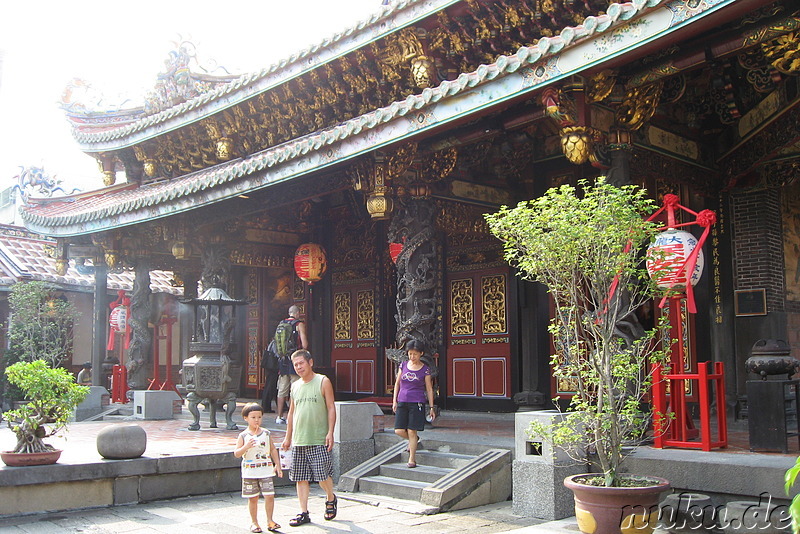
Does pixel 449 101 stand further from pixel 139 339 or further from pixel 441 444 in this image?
pixel 139 339

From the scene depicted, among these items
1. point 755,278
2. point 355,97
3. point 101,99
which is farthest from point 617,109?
point 101,99

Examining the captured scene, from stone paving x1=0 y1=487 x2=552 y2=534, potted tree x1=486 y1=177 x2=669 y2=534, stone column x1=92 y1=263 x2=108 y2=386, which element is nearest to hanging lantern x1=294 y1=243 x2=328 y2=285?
stone column x1=92 y1=263 x2=108 y2=386

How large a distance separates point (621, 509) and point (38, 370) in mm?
5000

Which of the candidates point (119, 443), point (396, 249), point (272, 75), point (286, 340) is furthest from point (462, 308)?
point (119, 443)

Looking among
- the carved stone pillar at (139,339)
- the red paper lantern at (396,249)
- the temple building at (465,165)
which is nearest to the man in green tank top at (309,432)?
the temple building at (465,165)

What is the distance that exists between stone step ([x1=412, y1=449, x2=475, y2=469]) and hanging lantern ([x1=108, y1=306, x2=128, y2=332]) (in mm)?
9470

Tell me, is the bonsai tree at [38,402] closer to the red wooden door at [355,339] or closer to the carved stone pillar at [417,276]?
the carved stone pillar at [417,276]

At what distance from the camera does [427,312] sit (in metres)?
8.54

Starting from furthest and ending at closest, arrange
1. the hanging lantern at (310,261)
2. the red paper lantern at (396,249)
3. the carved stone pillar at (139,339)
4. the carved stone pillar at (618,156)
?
the carved stone pillar at (139,339)
the hanging lantern at (310,261)
the red paper lantern at (396,249)
the carved stone pillar at (618,156)

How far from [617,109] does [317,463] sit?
407cm

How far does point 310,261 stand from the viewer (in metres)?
12.8

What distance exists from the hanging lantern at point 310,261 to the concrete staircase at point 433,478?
16.9ft

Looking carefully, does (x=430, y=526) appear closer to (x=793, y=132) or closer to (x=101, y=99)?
(x=793, y=132)

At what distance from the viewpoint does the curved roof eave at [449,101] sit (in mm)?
5656
